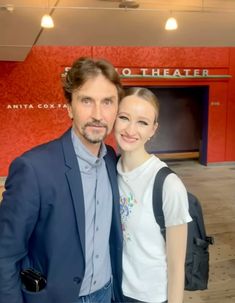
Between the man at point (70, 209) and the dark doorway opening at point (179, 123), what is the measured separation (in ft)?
29.4

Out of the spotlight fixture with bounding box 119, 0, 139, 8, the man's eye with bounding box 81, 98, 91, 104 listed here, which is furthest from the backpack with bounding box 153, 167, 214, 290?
the spotlight fixture with bounding box 119, 0, 139, 8

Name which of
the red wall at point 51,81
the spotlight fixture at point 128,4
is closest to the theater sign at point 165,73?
the red wall at point 51,81

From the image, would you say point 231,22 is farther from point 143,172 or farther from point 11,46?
point 143,172

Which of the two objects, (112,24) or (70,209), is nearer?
(70,209)

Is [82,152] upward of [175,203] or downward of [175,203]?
upward

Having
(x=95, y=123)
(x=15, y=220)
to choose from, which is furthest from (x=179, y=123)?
(x=15, y=220)

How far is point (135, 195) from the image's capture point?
143 centimetres

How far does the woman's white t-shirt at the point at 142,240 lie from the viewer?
1.40 m

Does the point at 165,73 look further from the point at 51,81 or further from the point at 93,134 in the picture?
the point at 93,134

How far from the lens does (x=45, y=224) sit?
122 centimetres

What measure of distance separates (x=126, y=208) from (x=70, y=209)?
0.31 metres

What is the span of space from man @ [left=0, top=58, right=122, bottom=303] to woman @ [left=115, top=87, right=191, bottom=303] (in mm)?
62

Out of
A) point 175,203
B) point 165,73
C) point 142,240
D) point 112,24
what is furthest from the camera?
point 165,73

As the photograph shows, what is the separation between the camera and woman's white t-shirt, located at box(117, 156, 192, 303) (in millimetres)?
1396
